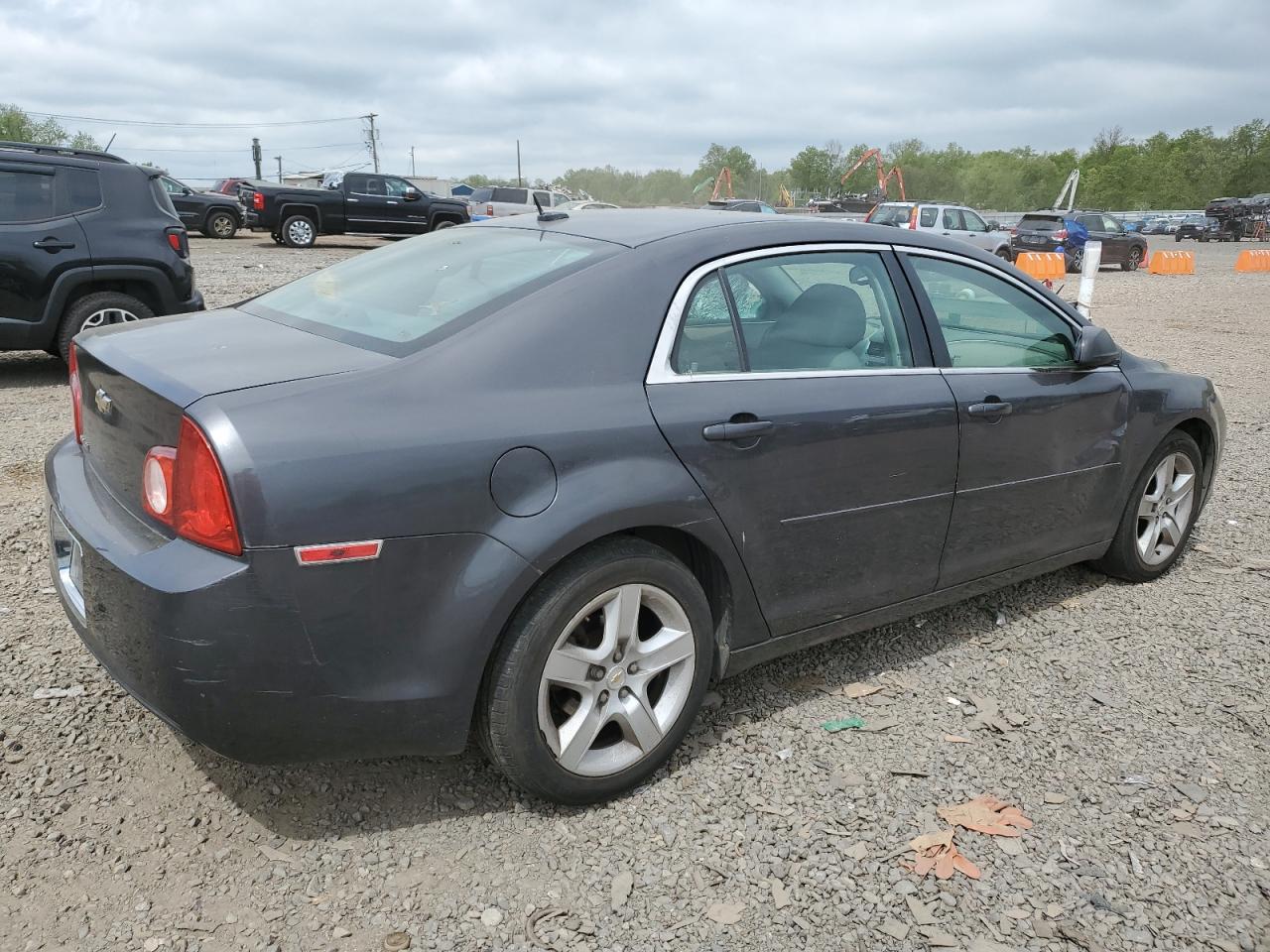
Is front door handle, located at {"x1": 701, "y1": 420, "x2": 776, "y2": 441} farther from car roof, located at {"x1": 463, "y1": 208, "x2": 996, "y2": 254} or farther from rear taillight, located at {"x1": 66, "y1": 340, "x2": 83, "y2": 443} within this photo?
rear taillight, located at {"x1": 66, "y1": 340, "x2": 83, "y2": 443}

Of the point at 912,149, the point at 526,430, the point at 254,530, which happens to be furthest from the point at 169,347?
the point at 912,149

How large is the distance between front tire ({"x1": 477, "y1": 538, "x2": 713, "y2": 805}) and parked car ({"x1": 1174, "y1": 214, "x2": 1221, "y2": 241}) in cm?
5419

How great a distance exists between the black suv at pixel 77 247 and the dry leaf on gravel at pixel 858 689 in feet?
21.6

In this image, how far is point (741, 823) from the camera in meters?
2.81

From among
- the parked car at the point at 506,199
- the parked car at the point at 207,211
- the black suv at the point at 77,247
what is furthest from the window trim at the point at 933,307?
the parked car at the point at 506,199

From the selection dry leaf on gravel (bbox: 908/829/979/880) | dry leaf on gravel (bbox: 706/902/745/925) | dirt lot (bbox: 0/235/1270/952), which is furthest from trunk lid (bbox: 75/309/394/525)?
dry leaf on gravel (bbox: 908/829/979/880)

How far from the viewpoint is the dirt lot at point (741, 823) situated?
2408mm

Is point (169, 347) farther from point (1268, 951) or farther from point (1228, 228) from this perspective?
point (1228, 228)

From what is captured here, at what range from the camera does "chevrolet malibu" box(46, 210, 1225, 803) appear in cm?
230

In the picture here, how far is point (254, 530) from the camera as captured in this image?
7.24 feet

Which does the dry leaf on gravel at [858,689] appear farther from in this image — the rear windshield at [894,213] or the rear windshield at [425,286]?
the rear windshield at [894,213]

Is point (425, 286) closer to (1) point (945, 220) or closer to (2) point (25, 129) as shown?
(1) point (945, 220)

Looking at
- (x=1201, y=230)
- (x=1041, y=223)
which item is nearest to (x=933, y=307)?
(x=1041, y=223)

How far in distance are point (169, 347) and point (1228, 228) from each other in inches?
2175
